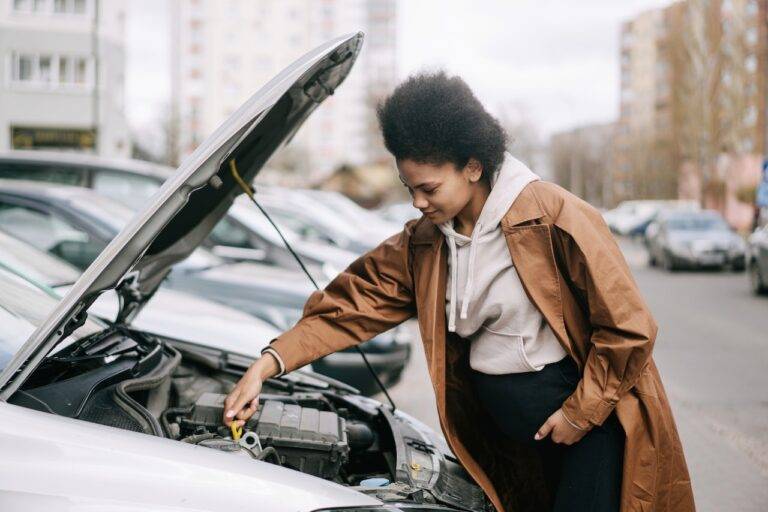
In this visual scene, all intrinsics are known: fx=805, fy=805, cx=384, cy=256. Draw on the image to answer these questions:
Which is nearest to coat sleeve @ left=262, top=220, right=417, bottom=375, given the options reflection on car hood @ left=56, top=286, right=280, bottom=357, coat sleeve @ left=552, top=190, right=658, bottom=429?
coat sleeve @ left=552, top=190, right=658, bottom=429

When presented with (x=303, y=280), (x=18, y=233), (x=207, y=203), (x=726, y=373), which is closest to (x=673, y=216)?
(x=726, y=373)

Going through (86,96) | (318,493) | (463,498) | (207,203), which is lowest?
(463,498)

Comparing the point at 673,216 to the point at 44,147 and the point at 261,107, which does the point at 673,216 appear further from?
the point at 44,147

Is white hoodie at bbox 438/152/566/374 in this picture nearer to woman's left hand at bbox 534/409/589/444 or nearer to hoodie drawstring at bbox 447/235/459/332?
hoodie drawstring at bbox 447/235/459/332

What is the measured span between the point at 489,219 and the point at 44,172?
5.93m

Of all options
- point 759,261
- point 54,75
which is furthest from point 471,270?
point 54,75

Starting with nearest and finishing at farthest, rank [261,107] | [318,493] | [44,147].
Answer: [318,493] → [261,107] → [44,147]

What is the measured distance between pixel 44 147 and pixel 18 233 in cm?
2980

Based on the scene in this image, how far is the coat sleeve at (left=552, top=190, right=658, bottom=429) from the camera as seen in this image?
2.17 meters

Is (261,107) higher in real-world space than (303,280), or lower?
higher

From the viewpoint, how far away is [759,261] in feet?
44.4

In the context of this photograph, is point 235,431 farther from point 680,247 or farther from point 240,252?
point 680,247

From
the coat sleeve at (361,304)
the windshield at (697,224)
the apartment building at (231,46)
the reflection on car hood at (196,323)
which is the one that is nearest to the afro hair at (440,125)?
the coat sleeve at (361,304)

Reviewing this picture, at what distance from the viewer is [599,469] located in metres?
→ 2.33
